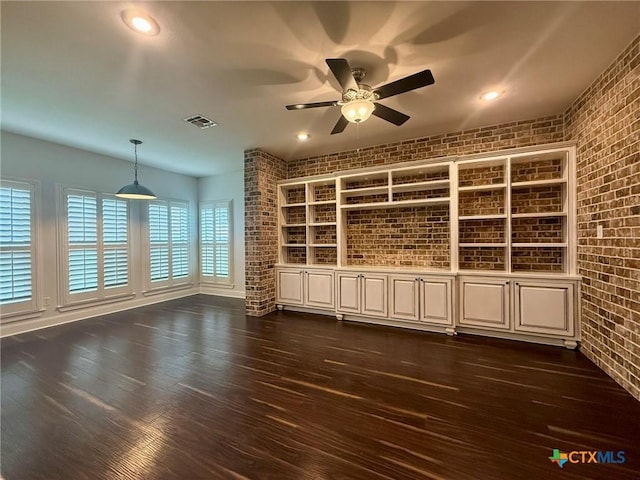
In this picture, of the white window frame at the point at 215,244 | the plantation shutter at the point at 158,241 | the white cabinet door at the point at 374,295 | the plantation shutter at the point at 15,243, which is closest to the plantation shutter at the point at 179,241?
the plantation shutter at the point at 158,241

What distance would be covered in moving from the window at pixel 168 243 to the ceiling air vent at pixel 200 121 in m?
2.87

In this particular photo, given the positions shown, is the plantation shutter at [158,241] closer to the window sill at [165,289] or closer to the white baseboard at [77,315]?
the window sill at [165,289]

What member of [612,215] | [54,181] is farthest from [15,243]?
[612,215]

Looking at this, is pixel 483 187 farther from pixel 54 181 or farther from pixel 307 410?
pixel 54 181

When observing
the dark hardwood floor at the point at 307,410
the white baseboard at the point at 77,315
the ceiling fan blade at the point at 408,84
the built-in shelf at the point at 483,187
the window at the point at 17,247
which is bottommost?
the dark hardwood floor at the point at 307,410

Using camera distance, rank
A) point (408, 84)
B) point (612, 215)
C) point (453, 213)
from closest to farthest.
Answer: point (408, 84), point (612, 215), point (453, 213)

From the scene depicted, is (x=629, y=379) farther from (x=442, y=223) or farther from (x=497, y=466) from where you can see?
(x=442, y=223)

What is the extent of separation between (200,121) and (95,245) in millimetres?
3126

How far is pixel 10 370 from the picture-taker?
2.76 meters

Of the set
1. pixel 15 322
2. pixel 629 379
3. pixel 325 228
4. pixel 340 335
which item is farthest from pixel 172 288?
pixel 629 379

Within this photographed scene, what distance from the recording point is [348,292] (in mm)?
4348

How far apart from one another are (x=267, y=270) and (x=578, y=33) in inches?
179

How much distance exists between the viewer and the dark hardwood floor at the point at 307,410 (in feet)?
5.17

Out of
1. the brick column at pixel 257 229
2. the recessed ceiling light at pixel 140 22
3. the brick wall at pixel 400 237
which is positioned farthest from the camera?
the brick column at pixel 257 229
